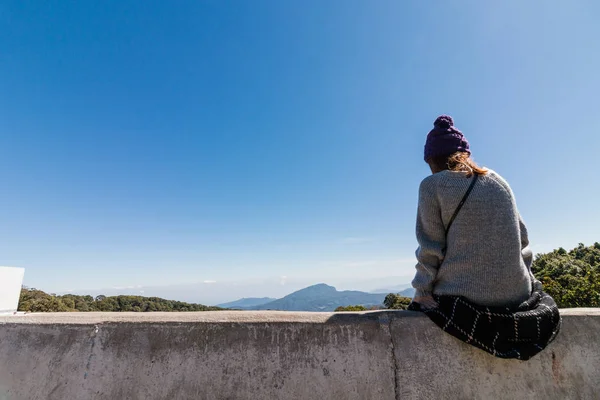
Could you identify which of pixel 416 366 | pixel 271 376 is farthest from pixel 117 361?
pixel 416 366

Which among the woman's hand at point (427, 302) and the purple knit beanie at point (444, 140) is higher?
the purple knit beanie at point (444, 140)

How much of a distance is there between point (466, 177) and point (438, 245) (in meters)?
0.48

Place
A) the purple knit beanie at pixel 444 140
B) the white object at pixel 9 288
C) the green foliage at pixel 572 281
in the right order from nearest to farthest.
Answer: the purple knit beanie at pixel 444 140 < the white object at pixel 9 288 < the green foliage at pixel 572 281

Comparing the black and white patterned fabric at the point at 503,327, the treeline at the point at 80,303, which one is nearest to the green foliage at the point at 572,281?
the treeline at the point at 80,303

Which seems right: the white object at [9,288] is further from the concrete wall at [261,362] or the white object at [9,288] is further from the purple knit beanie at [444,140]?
the purple knit beanie at [444,140]

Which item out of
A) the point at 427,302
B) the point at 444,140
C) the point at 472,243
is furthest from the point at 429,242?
the point at 444,140

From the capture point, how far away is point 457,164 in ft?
7.13

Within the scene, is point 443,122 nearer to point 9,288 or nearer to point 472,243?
point 472,243

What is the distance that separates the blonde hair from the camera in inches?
78.6

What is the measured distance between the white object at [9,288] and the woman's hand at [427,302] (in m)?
3.24

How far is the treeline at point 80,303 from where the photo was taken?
46.0 m

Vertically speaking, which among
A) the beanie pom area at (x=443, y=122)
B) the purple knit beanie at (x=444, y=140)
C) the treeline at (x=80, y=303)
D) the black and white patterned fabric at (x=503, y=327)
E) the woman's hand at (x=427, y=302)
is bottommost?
the treeline at (x=80, y=303)

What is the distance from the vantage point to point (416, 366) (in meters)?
1.77

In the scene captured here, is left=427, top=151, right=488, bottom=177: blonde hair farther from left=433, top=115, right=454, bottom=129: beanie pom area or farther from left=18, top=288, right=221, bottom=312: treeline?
left=18, top=288, right=221, bottom=312: treeline
